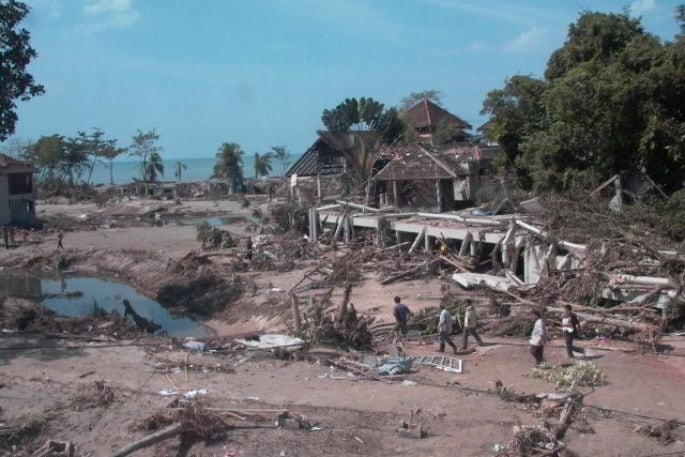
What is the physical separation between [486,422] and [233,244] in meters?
23.7

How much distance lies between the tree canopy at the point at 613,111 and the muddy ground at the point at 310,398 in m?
9.41

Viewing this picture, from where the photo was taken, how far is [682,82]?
22.5 metres

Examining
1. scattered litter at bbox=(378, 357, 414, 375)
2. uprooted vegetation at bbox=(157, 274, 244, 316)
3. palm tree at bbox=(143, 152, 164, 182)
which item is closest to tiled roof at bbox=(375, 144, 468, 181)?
uprooted vegetation at bbox=(157, 274, 244, 316)

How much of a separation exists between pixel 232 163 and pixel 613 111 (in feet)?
198

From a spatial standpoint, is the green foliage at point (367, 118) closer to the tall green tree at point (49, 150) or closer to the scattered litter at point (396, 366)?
the scattered litter at point (396, 366)

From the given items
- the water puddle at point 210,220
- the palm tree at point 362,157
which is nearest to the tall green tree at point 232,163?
the water puddle at point 210,220

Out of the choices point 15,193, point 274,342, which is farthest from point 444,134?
point 274,342

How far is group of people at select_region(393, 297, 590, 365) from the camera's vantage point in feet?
46.3

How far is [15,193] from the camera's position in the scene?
47562mm

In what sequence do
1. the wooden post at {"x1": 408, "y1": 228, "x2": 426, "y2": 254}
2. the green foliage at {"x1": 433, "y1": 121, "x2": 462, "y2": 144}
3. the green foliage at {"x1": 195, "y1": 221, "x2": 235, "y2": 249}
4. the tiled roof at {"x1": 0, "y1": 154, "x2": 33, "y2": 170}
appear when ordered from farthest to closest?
the tiled roof at {"x1": 0, "y1": 154, "x2": 33, "y2": 170}
the green foliage at {"x1": 433, "y1": 121, "x2": 462, "y2": 144}
the green foliage at {"x1": 195, "y1": 221, "x2": 235, "y2": 249}
the wooden post at {"x1": 408, "y1": 228, "x2": 426, "y2": 254}

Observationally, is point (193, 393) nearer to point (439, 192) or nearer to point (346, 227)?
point (346, 227)

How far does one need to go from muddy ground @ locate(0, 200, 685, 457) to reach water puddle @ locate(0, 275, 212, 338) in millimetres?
6118

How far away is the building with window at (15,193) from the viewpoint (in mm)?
46875

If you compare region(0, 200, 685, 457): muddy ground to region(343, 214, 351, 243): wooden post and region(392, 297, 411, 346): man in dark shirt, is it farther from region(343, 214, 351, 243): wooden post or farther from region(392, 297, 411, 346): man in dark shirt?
region(343, 214, 351, 243): wooden post
